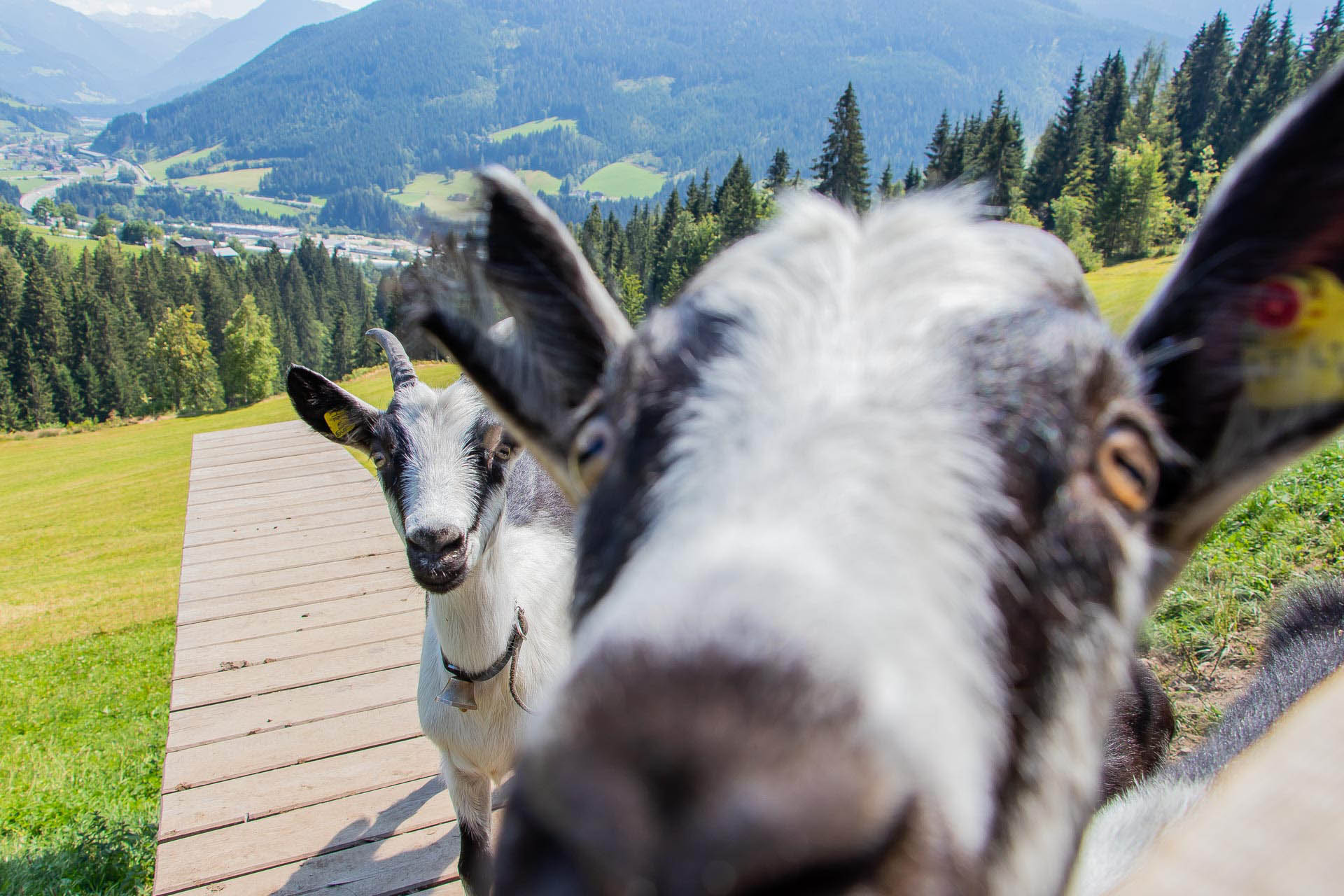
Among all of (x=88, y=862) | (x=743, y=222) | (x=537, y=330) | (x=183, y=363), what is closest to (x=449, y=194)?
(x=537, y=330)

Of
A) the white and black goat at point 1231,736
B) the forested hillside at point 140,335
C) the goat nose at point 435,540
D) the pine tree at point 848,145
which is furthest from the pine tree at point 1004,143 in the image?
the forested hillside at point 140,335

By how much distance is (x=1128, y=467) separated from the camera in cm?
133

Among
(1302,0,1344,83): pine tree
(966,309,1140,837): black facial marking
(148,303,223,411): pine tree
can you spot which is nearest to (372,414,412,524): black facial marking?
(966,309,1140,837): black facial marking

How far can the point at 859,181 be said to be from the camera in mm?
54188

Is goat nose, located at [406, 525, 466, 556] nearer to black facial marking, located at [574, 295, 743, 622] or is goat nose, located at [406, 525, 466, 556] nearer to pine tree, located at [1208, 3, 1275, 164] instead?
black facial marking, located at [574, 295, 743, 622]

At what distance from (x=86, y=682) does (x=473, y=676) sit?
989cm

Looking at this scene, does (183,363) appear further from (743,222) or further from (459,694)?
(459,694)

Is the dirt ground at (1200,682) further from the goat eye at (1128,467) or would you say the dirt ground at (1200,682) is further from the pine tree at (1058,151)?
the pine tree at (1058,151)

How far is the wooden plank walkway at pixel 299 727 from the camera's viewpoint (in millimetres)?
4875

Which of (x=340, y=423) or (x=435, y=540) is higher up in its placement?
(x=340, y=423)

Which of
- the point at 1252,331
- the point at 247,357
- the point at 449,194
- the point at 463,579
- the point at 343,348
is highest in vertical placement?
the point at 449,194

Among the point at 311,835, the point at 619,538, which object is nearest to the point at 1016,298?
the point at 619,538

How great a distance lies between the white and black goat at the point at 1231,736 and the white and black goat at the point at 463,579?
102 inches

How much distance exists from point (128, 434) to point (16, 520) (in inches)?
1152
